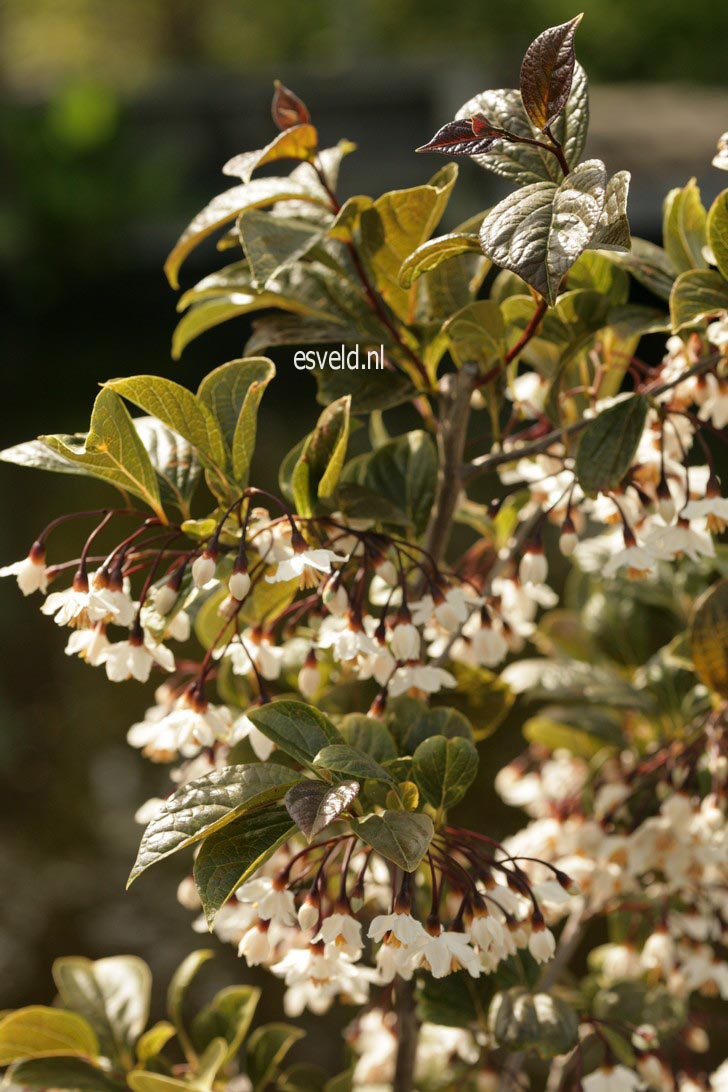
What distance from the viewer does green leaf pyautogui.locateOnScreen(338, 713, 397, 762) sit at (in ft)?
1.48

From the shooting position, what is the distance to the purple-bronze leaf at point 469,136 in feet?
1.23

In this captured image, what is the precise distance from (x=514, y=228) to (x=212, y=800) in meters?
0.21

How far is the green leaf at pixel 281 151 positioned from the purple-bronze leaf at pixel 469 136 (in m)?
0.11

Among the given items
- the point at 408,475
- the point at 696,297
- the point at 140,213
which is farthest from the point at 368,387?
the point at 140,213

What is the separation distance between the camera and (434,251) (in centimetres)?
40

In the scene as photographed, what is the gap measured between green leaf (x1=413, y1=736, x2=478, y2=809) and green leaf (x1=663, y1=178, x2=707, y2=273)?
0.73ft

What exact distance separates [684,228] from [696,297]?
0.07 metres

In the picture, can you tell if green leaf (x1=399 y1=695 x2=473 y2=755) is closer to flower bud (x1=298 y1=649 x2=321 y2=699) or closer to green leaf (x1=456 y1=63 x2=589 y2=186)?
flower bud (x1=298 y1=649 x2=321 y2=699)

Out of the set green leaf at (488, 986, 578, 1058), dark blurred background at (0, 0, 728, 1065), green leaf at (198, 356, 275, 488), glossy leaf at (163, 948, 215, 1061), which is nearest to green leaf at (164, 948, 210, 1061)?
glossy leaf at (163, 948, 215, 1061)

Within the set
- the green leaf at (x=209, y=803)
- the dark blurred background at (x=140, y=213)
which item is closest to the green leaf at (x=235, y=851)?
the green leaf at (x=209, y=803)

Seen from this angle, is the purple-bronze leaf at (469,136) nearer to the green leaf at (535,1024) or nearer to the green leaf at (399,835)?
the green leaf at (399,835)

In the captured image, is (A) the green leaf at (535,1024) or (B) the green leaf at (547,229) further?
(A) the green leaf at (535,1024)

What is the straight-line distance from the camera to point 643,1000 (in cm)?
60

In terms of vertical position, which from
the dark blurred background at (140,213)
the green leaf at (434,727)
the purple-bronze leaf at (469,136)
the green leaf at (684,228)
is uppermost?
the purple-bronze leaf at (469,136)
